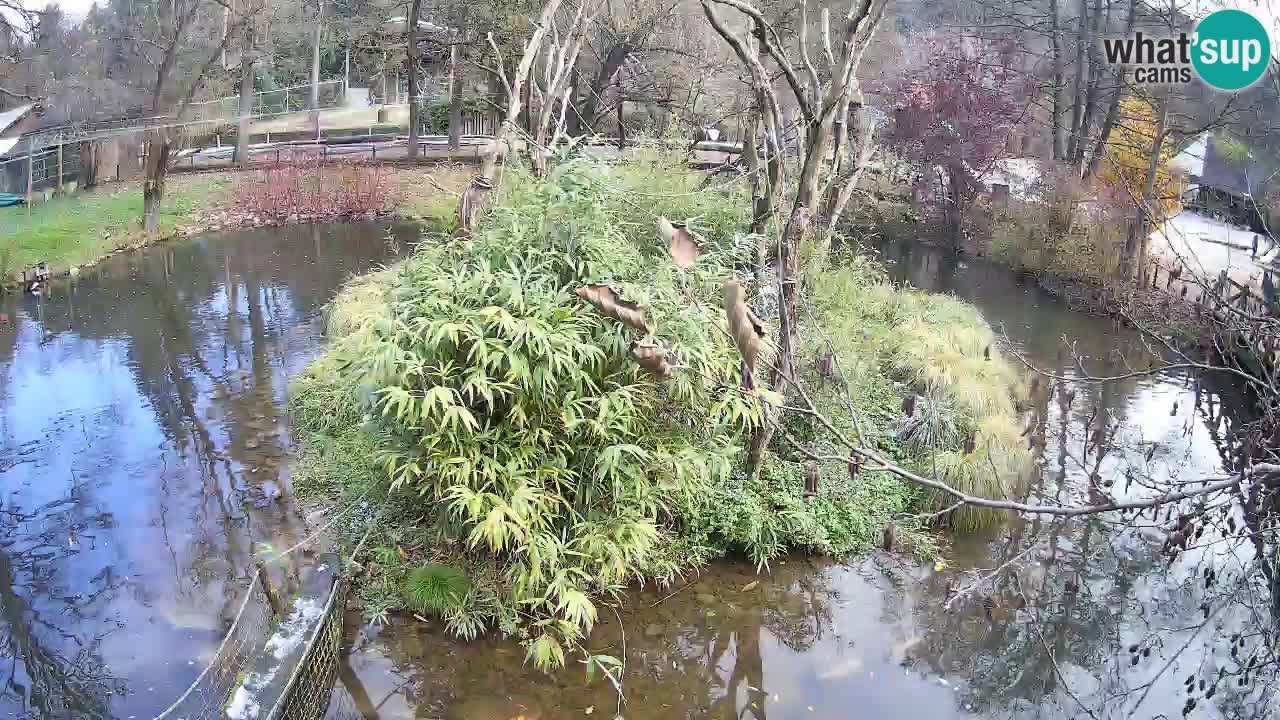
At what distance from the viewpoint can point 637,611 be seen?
17.6 feet

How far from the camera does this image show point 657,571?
17.9ft

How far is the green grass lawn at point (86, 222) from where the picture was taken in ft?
41.0

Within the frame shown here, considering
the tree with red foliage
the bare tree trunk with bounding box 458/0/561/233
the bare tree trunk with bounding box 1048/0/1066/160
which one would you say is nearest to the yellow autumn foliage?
the tree with red foliage

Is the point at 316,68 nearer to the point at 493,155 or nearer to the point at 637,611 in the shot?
the point at 493,155

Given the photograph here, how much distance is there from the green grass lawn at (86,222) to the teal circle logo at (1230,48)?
1273 cm

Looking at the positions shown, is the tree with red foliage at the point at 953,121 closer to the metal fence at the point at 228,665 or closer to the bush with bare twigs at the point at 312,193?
the bush with bare twigs at the point at 312,193

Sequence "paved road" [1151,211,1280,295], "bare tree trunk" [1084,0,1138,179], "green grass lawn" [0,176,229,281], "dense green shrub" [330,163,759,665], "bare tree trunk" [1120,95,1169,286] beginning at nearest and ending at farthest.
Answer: "dense green shrub" [330,163,759,665]
"paved road" [1151,211,1280,295]
"bare tree trunk" [1120,95,1169,286]
"green grass lawn" [0,176,229,281]
"bare tree trunk" [1084,0,1138,179]

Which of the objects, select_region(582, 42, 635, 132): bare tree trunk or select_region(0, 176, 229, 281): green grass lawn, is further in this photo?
select_region(582, 42, 635, 132): bare tree trunk

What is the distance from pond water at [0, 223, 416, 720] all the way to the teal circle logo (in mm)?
6436

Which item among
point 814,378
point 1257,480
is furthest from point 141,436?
point 1257,480

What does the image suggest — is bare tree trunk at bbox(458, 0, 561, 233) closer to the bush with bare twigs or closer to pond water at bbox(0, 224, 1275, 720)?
pond water at bbox(0, 224, 1275, 720)

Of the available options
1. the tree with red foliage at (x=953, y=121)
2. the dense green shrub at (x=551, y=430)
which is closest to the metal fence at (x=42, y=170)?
the dense green shrub at (x=551, y=430)

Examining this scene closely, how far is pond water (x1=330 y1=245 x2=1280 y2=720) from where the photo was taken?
4637mm

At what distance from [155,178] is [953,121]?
11989 mm
